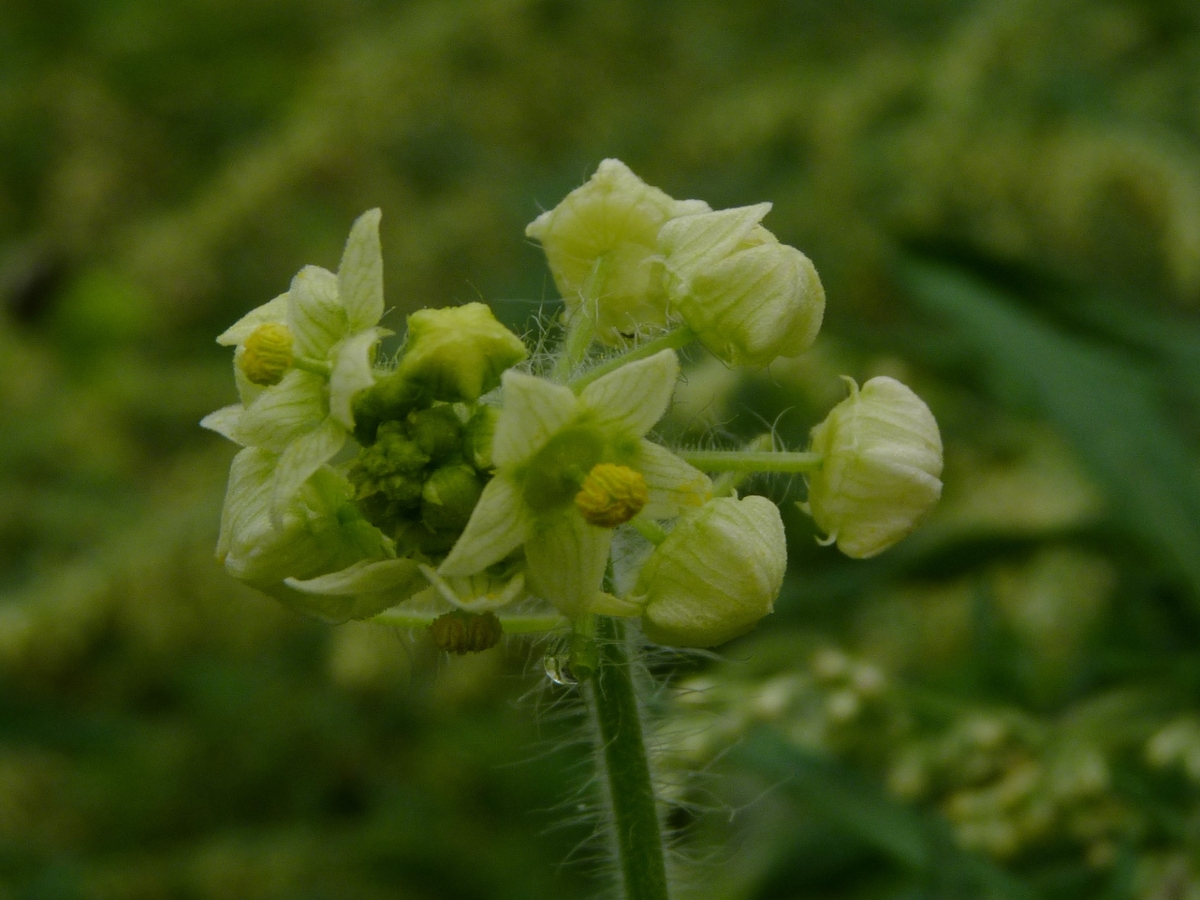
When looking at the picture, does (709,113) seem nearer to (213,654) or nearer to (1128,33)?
(1128,33)

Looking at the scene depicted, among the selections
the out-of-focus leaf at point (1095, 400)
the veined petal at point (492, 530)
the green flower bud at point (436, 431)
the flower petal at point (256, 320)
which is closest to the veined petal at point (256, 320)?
the flower petal at point (256, 320)

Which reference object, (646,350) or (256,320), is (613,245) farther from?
(256,320)

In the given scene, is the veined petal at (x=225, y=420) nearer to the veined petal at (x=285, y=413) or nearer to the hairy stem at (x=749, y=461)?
the veined petal at (x=285, y=413)

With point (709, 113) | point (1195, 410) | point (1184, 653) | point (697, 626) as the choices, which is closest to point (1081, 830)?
point (1184, 653)

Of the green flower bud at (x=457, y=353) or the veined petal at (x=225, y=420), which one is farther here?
the veined petal at (x=225, y=420)

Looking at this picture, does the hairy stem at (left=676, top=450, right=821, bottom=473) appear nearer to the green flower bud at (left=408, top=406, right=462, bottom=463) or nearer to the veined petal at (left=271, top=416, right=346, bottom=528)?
the green flower bud at (left=408, top=406, right=462, bottom=463)

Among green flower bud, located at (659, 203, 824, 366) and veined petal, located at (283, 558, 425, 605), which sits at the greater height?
green flower bud, located at (659, 203, 824, 366)

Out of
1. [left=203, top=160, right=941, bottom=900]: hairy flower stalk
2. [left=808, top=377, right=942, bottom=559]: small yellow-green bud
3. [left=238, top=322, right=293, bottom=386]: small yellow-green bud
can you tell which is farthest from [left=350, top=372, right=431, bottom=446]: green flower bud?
[left=808, top=377, right=942, bottom=559]: small yellow-green bud
